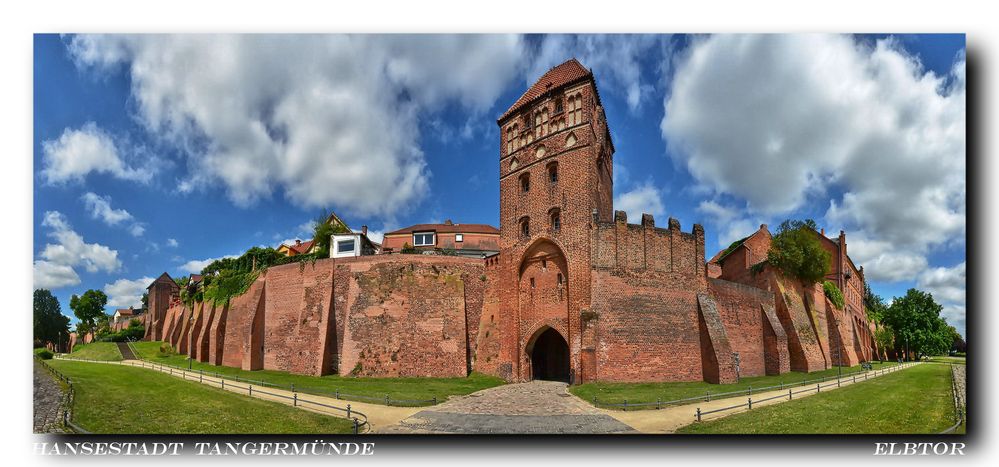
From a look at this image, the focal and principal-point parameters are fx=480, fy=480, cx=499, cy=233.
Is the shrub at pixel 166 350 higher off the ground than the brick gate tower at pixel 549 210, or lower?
lower

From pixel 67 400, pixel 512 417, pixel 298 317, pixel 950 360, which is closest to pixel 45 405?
pixel 67 400

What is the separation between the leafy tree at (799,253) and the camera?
27.7 meters

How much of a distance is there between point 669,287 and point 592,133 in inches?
285

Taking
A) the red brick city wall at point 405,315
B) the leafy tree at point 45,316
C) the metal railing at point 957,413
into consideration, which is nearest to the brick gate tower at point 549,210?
the red brick city wall at point 405,315

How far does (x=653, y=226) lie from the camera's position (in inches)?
802

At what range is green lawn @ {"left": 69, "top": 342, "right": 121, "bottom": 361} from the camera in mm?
34344

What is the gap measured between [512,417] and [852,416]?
847 cm

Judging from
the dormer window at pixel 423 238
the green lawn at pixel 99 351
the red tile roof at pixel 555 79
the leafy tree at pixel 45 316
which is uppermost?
the red tile roof at pixel 555 79

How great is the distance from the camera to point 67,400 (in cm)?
1111

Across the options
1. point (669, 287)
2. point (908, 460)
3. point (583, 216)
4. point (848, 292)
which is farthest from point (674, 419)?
point (848, 292)

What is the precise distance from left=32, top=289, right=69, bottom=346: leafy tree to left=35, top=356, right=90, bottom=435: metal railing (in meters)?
0.66

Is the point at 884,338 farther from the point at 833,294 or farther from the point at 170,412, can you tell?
the point at 170,412

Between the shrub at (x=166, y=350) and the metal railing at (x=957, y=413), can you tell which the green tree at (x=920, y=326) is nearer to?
A: the metal railing at (x=957, y=413)

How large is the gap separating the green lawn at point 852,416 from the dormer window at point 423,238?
30.4 metres
